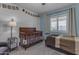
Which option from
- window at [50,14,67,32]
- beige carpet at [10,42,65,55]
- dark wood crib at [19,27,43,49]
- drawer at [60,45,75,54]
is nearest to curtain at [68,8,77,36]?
window at [50,14,67,32]

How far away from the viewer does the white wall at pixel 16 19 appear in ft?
5.35

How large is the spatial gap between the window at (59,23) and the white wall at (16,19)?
0.27 m

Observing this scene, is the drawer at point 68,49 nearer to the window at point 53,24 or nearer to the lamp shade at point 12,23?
the window at point 53,24

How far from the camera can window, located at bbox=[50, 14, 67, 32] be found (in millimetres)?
1700

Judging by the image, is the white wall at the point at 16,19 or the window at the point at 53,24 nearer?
the white wall at the point at 16,19

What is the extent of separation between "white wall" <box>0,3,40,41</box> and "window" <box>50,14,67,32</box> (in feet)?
0.89

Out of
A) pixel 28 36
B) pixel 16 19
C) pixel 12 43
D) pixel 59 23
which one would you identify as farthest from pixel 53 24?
pixel 12 43

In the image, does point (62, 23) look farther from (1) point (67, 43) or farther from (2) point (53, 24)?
(1) point (67, 43)

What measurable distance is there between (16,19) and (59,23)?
80cm

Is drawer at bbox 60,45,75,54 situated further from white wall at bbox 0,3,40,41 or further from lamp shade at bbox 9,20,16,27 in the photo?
lamp shade at bbox 9,20,16,27

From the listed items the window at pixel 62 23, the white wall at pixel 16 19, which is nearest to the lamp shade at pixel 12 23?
the white wall at pixel 16 19

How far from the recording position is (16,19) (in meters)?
1.69

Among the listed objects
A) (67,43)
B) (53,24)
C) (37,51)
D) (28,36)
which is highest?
(53,24)
